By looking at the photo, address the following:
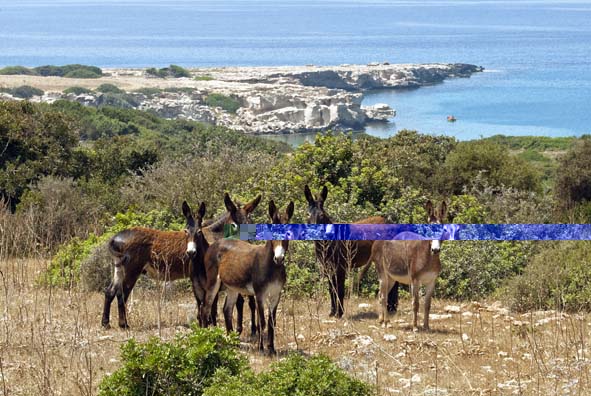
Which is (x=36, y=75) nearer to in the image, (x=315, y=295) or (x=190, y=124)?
(x=190, y=124)

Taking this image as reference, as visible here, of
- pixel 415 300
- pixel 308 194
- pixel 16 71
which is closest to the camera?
pixel 415 300

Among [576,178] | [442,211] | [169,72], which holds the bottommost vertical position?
[576,178]

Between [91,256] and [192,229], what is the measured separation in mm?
4899

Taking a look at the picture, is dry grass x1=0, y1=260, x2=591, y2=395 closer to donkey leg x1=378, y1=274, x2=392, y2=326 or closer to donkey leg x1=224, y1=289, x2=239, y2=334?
donkey leg x1=378, y1=274, x2=392, y2=326

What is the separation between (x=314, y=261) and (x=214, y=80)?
12430cm

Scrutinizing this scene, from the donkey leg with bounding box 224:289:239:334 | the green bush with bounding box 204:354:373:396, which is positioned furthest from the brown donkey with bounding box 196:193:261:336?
the green bush with bounding box 204:354:373:396

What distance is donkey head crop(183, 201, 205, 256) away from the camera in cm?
1097

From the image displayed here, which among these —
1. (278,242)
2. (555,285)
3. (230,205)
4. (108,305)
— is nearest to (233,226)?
(230,205)

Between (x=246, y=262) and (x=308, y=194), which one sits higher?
(x=308, y=194)

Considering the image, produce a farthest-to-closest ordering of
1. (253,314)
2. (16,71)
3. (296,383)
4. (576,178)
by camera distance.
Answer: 1. (16,71)
2. (576,178)
3. (253,314)
4. (296,383)

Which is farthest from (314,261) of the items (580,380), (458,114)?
(458,114)

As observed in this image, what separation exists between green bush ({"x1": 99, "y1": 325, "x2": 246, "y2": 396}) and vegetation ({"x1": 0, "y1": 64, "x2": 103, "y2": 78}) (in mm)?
133914

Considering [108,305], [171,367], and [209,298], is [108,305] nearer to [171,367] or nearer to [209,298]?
[209,298]

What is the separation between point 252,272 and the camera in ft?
34.7
